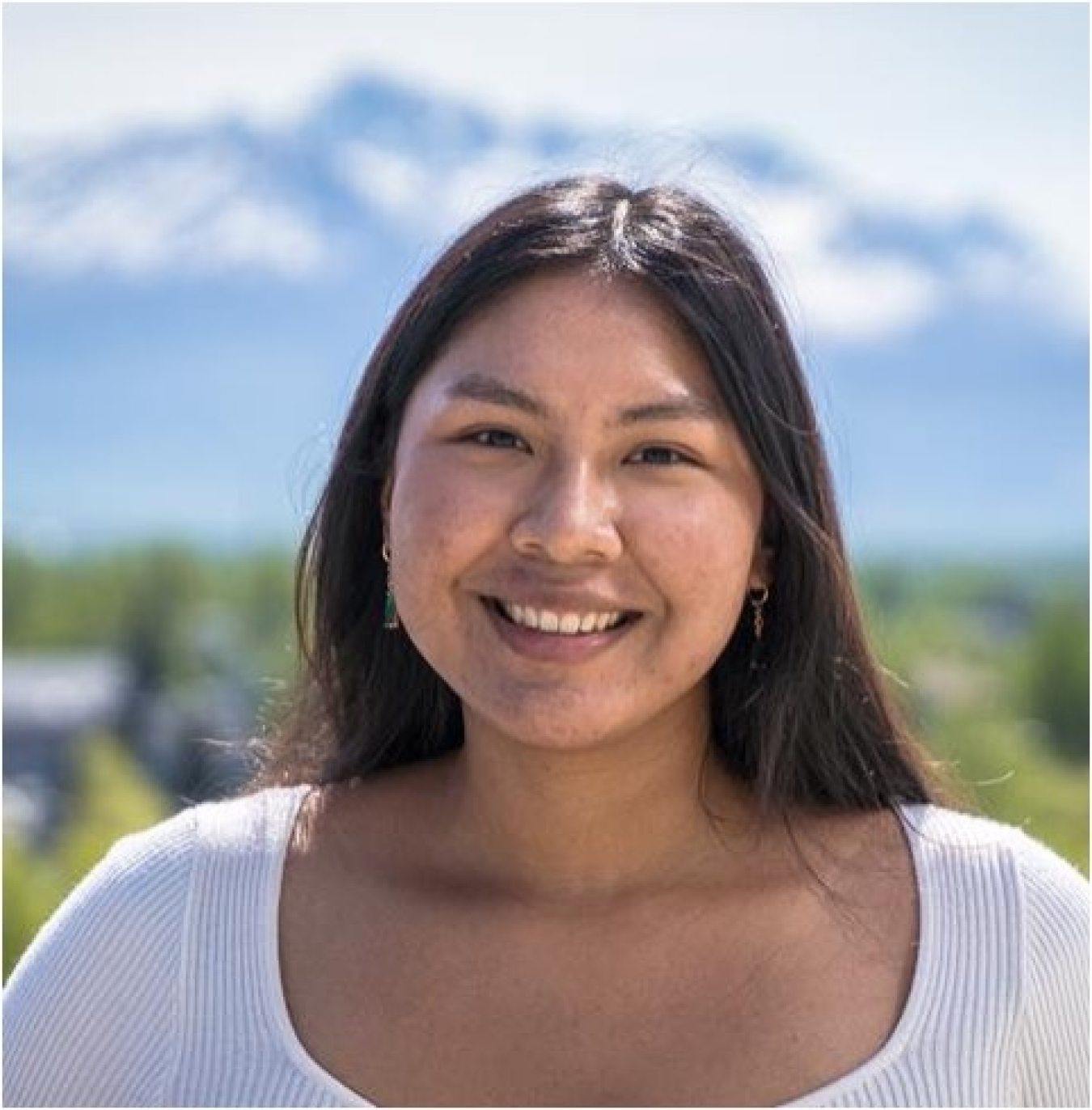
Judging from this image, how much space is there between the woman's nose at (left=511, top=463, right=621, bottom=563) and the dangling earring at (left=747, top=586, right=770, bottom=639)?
0.33 meters

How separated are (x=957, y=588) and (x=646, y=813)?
79.9 metres

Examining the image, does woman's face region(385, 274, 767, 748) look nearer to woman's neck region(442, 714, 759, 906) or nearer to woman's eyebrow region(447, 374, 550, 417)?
woman's eyebrow region(447, 374, 550, 417)

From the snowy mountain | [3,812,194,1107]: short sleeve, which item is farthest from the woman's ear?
the snowy mountain

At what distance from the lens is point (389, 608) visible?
268cm

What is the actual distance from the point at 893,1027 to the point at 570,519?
669mm

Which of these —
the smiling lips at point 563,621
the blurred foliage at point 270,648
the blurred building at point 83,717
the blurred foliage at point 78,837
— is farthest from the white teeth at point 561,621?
the blurred building at point 83,717

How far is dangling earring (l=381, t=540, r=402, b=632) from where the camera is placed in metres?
2.66

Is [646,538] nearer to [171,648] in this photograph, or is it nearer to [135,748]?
[135,748]

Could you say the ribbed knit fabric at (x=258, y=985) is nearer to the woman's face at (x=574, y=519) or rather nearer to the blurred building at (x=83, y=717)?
the woman's face at (x=574, y=519)

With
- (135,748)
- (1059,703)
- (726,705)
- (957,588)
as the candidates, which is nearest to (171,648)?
(135,748)

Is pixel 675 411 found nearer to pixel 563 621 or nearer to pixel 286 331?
pixel 563 621

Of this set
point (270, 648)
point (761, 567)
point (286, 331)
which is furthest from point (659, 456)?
point (286, 331)

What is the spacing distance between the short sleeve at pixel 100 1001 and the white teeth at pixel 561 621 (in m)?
0.57

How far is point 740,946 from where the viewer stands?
2.37 metres
